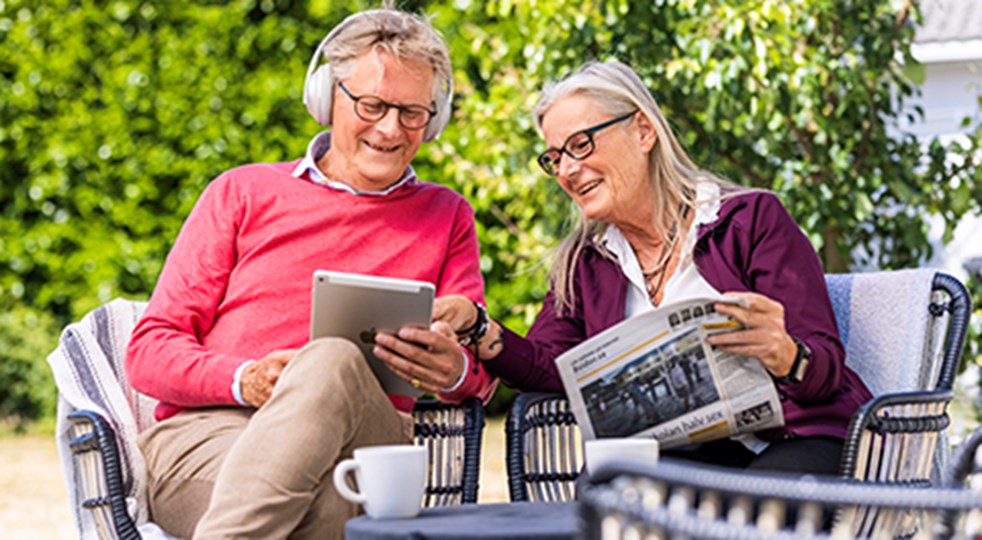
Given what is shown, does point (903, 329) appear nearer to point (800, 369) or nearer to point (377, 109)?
point (800, 369)

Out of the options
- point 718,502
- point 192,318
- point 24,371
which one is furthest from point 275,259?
point 24,371

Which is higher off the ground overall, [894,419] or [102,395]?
[894,419]

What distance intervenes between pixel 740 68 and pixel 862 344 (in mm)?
1477

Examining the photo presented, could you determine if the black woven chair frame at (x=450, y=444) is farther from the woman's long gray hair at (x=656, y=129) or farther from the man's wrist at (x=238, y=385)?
the woman's long gray hair at (x=656, y=129)

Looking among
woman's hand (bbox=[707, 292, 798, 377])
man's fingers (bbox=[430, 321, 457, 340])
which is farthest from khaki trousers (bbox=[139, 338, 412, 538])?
woman's hand (bbox=[707, 292, 798, 377])

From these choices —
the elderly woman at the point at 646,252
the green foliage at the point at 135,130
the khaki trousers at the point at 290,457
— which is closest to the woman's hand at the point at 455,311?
the elderly woman at the point at 646,252

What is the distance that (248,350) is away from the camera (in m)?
2.71

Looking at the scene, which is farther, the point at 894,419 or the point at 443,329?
the point at 443,329

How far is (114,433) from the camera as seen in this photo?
7.99ft

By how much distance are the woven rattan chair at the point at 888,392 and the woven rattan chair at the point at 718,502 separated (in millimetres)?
1054

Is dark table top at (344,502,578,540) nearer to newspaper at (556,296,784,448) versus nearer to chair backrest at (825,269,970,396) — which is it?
newspaper at (556,296,784,448)

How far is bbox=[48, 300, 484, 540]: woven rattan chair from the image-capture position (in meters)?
2.42

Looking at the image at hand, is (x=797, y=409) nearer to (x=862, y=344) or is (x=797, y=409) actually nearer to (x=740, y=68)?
(x=862, y=344)

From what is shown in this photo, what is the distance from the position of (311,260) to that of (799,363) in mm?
1047
